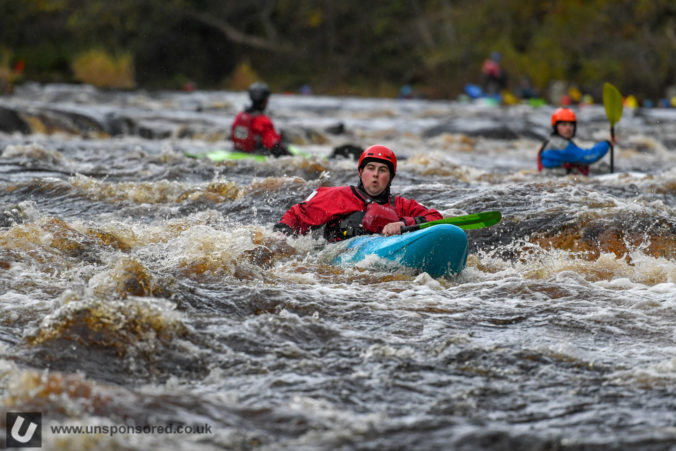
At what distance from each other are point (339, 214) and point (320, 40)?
35694 mm

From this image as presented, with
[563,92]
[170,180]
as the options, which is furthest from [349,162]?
[563,92]

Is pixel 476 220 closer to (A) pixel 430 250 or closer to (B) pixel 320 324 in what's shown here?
(A) pixel 430 250

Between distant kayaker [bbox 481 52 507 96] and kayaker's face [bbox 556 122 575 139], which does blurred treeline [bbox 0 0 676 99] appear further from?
kayaker's face [bbox 556 122 575 139]

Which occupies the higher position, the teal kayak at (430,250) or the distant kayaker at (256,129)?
the distant kayaker at (256,129)

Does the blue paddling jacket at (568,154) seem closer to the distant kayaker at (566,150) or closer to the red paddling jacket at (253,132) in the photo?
the distant kayaker at (566,150)

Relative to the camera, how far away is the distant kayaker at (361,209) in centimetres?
570

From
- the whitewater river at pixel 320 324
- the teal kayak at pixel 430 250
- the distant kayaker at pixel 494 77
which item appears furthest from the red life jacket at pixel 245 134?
the distant kayaker at pixel 494 77

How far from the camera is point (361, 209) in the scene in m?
5.75

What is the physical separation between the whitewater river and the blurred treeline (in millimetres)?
23836

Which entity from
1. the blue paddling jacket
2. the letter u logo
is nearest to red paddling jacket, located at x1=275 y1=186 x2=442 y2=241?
the letter u logo

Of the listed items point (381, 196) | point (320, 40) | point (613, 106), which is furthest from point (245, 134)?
point (320, 40)

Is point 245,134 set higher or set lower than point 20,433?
higher

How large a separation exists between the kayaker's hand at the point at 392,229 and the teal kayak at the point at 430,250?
0.07m

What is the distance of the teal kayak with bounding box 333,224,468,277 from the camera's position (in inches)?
201
